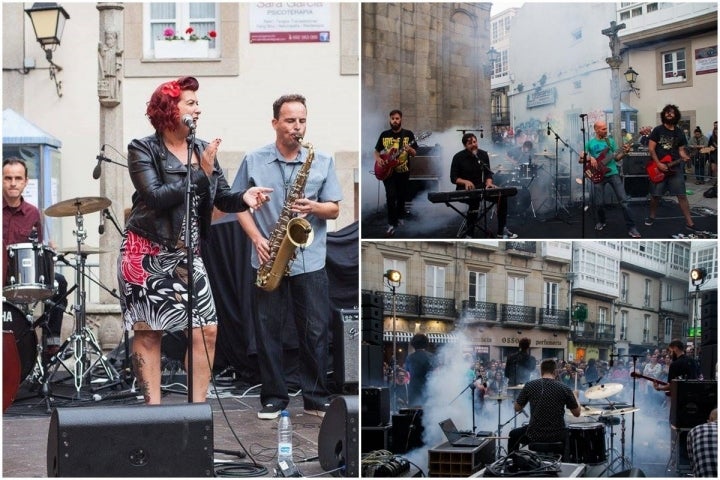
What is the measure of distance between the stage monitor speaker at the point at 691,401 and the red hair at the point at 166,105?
3308 millimetres

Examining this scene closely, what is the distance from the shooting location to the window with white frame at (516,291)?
7.11 metres

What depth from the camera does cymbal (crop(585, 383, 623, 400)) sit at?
7.15m

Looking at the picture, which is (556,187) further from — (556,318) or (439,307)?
(439,307)

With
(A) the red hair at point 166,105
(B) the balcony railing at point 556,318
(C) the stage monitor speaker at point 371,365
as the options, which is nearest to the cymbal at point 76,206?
(A) the red hair at point 166,105

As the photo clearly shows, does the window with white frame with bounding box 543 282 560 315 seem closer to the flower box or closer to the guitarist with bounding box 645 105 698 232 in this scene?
the guitarist with bounding box 645 105 698 232

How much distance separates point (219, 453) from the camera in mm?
6816

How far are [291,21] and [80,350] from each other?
7.73ft

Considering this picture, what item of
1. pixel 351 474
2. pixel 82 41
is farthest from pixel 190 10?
pixel 351 474

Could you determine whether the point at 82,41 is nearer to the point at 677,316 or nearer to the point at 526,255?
the point at 526,255

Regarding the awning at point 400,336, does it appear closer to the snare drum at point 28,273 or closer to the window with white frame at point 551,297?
the window with white frame at point 551,297

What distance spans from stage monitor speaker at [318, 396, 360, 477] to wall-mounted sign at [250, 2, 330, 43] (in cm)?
232

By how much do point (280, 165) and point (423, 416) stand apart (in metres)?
1.74

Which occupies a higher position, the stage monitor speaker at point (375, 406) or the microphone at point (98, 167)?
the microphone at point (98, 167)

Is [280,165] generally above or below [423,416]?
above
